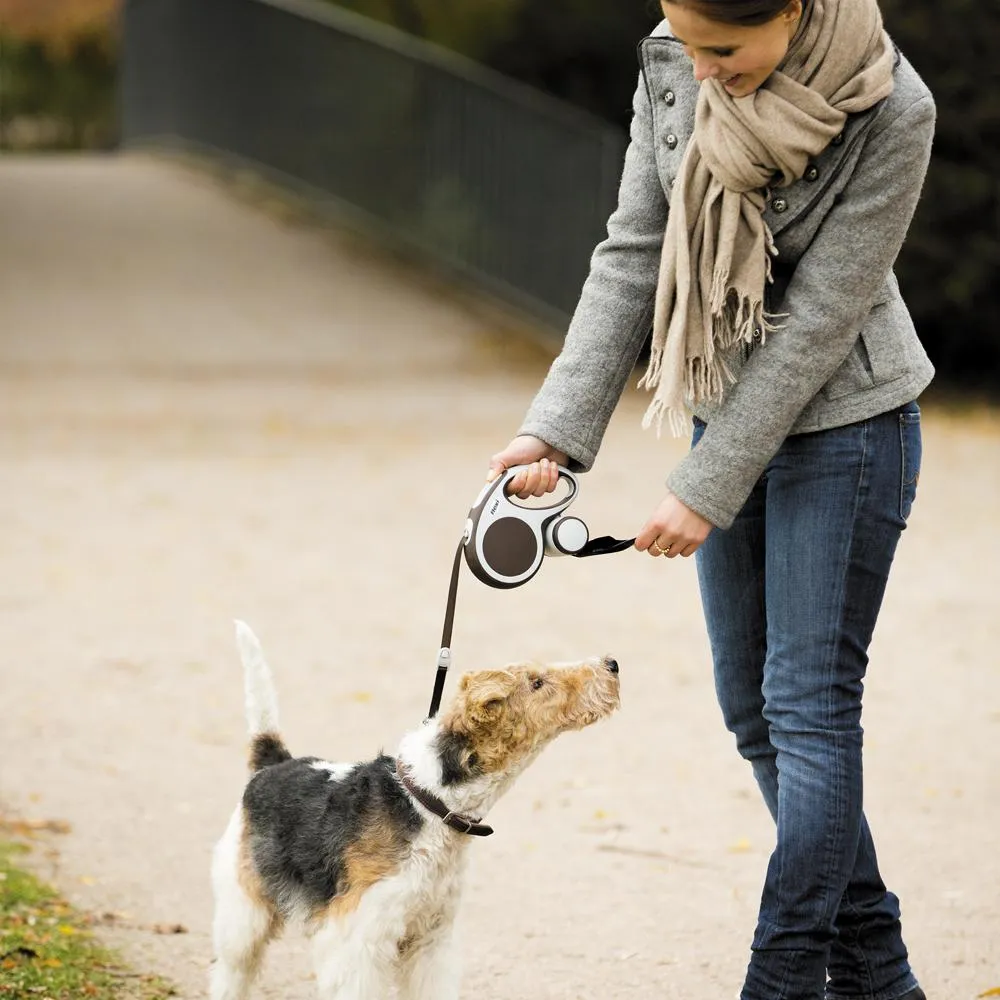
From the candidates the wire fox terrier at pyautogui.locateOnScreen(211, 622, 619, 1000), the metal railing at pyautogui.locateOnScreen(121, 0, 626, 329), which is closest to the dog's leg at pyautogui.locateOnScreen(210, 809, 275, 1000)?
the wire fox terrier at pyautogui.locateOnScreen(211, 622, 619, 1000)

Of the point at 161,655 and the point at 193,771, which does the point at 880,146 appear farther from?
the point at 161,655

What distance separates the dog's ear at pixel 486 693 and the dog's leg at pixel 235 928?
65 cm

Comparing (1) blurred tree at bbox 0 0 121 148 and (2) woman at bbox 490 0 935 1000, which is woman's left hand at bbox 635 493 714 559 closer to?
(2) woman at bbox 490 0 935 1000

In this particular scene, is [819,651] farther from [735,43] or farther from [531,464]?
[735,43]

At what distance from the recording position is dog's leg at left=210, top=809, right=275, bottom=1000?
3.62 meters

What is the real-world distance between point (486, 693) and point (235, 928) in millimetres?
795

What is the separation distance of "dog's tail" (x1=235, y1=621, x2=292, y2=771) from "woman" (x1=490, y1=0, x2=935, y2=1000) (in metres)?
0.91

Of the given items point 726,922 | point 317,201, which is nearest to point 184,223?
point 317,201

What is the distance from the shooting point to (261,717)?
3920mm

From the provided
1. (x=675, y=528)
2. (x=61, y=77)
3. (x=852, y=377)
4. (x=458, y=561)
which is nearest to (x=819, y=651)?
(x=675, y=528)

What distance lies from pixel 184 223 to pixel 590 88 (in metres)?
5.03

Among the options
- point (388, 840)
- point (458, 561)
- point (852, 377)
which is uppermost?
point (852, 377)

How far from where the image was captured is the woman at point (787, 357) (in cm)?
298

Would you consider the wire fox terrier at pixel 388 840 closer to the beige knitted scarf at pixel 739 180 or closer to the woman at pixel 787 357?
the woman at pixel 787 357
